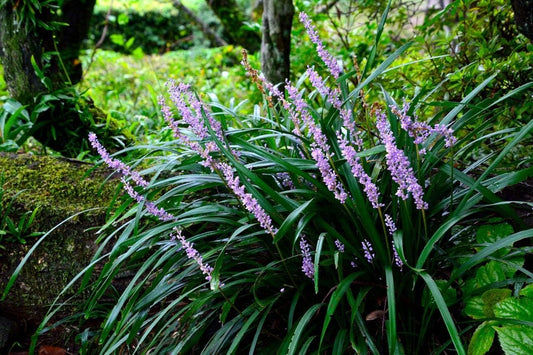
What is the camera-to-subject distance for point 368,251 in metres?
1.67

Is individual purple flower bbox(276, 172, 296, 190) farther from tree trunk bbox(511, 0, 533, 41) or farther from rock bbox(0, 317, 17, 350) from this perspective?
rock bbox(0, 317, 17, 350)

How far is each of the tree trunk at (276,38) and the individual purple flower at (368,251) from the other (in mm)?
1930

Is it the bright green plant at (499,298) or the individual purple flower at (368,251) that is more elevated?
the individual purple flower at (368,251)

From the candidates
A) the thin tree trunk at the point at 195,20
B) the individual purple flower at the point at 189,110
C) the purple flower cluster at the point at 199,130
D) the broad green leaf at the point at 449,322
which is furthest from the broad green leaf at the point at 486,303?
the thin tree trunk at the point at 195,20

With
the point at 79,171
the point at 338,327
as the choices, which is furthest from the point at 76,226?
the point at 338,327

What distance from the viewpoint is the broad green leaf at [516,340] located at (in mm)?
1333

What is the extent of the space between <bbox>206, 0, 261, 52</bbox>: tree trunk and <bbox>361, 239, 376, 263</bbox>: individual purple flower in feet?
14.8

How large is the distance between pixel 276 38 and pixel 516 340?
8.02ft

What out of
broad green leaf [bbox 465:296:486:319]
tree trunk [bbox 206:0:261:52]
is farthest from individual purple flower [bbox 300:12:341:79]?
tree trunk [bbox 206:0:261:52]

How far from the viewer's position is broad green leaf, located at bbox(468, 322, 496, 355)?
143cm

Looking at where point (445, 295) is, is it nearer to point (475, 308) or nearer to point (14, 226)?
point (475, 308)

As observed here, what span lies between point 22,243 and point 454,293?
6.32ft

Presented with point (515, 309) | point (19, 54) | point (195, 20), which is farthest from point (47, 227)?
point (195, 20)

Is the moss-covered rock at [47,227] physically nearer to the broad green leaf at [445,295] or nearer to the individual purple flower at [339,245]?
the individual purple flower at [339,245]
